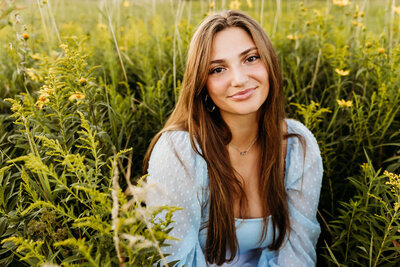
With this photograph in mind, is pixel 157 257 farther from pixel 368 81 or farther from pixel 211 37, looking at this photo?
pixel 368 81

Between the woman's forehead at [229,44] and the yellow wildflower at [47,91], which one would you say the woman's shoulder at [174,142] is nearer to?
the woman's forehead at [229,44]

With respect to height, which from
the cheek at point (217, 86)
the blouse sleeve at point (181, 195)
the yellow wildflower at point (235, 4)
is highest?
the yellow wildflower at point (235, 4)

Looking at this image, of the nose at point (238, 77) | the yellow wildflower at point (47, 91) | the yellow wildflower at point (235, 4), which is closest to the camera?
the yellow wildflower at point (47, 91)

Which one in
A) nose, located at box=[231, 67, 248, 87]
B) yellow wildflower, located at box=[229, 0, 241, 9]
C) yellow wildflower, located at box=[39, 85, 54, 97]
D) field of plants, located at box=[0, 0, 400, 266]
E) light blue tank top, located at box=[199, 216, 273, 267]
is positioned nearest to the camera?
field of plants, located at box=[0, 0, 400, 266]

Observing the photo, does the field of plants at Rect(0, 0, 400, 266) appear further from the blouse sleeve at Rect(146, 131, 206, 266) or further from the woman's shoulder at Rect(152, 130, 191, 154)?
the woman's shoulder at Rect(152, 130, 191, 154)

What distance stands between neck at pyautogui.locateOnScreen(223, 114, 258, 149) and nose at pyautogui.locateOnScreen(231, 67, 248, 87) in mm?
243

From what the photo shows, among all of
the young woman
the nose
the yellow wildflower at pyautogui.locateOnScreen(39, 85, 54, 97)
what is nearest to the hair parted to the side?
the young woman

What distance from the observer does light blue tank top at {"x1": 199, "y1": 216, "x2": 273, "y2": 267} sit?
1578 millimetres

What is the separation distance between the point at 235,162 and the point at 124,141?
0.60 m

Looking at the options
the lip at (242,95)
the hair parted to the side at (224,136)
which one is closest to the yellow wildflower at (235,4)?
the hair parted to the side at (224,136)

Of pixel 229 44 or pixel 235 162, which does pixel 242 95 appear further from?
pixel 235 162

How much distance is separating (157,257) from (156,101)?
1153 millimetres

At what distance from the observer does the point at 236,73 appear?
55.4 inches

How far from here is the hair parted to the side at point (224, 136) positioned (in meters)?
1.45
